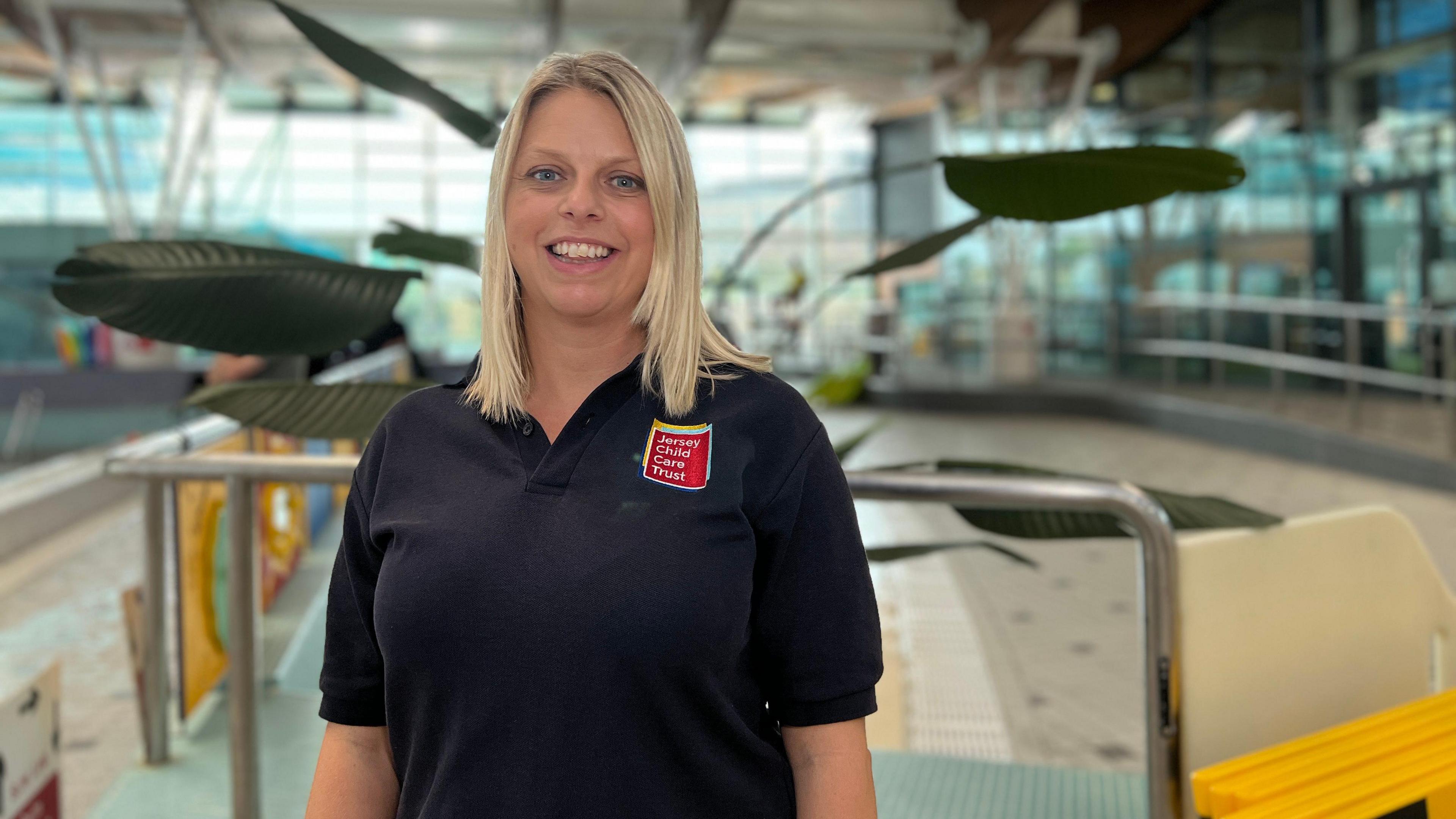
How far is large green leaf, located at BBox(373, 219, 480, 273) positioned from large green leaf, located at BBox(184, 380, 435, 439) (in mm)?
234

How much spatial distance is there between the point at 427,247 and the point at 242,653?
761 millimetres

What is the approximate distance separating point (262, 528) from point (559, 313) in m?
2.07

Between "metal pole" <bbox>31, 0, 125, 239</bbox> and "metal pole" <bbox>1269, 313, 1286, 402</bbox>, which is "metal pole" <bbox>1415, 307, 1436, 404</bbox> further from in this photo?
"metal pole" <bbox>31, 0, 125, 239</bbox>

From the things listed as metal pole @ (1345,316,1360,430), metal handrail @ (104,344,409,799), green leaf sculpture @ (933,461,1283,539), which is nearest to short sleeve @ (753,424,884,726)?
green leaf sculpture @ (933,461,1283,539)

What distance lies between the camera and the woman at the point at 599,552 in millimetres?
896

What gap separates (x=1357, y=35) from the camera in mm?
10227

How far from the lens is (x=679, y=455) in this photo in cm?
93

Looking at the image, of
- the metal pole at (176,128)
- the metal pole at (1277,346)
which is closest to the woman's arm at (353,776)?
the metal pole at (1277,346)

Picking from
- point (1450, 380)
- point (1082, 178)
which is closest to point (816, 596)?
point (1082, 178)

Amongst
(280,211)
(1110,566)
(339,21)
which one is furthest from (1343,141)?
(280,211)

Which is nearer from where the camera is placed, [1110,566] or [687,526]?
[687,526]

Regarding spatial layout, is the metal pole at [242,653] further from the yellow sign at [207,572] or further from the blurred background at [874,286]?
the yellow sign at [207,572]

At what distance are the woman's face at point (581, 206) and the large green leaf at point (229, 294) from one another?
477mm

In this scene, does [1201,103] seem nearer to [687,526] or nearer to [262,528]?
[262,528]
